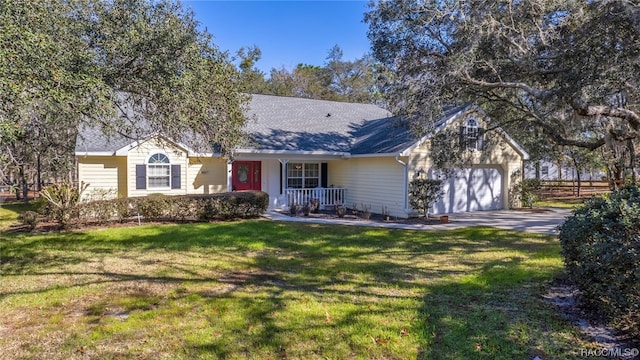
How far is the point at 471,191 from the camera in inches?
650

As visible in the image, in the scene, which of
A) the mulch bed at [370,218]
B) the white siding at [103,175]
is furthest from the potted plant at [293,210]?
the white siding at [103,175]

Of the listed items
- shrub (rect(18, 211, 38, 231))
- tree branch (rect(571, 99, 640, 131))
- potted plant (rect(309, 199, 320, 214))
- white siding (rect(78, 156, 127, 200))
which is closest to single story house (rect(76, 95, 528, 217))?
white siding (rect(78, 156, 127, 200))

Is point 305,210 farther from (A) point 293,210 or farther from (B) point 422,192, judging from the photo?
(B) point 422,192

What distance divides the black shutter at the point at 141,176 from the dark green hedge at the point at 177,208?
1792 mm

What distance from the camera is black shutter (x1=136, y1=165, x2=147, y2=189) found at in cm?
1430

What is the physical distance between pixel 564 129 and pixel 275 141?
1038 cm

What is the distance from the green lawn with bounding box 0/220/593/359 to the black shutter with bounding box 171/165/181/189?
5.07m

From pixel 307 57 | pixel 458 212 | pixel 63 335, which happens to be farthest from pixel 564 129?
pixel 307 57

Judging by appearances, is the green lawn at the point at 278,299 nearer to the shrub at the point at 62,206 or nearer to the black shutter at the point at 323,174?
the shrub at the point at 62,206

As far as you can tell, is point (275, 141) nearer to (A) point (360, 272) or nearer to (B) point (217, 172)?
(B) point (217, 172)

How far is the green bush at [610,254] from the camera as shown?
386 cm

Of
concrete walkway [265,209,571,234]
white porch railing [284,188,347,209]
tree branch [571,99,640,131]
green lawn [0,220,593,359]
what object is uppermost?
tree branch [571,99,640,131]

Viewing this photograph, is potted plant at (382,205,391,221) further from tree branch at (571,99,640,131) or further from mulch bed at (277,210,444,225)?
tree branch at (571,99,640,131)

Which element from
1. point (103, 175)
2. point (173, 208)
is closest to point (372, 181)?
point (173, 208)
